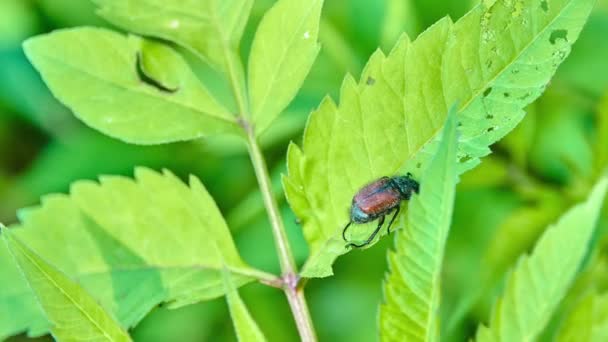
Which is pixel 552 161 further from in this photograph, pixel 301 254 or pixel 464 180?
pixel 301 254

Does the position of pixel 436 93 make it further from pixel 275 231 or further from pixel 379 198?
pixel 275 231

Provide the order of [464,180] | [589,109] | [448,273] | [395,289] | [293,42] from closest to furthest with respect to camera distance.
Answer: [395,289] → [293,42] → [464,180] → [589,109] → [448,273]

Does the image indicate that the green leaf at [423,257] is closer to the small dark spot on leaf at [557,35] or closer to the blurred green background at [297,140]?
the small dark spot on leaf at [557,35]

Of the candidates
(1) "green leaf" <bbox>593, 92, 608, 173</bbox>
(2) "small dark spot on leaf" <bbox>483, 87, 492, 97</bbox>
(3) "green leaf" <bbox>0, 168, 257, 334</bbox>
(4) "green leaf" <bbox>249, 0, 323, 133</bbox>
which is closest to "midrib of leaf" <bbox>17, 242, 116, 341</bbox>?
(3) "green leaf" <bbox>0, 168, 257, 334</bbox>

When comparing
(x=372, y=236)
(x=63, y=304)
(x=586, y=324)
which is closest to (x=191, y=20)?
(x=372, y=236)

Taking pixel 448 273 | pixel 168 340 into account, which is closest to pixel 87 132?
pixel 168 340

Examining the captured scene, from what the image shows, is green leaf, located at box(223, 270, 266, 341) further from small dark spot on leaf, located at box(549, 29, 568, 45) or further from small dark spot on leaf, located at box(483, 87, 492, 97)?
small dark spot on leaf, located at box(549, 29, 568, 45)
